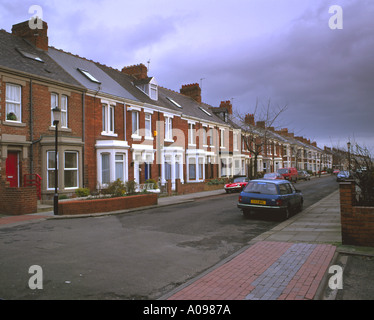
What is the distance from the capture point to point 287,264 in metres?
6.42

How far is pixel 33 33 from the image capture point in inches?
837

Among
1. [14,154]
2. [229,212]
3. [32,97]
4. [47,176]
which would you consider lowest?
[229,212]

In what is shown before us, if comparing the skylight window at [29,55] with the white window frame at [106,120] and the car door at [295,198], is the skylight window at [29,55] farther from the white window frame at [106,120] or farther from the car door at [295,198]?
the car door at [295,198]

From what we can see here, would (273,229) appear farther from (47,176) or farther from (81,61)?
Answer: (81,61)

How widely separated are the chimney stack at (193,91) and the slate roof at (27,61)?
21767 mm

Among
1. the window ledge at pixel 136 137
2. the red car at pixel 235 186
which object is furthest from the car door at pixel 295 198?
the window ledge at pixel 136 137

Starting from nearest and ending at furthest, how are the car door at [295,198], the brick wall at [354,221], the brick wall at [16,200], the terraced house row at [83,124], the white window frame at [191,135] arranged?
1. the brick wall at [354,221]
2. the car door at [295,198]
3. the brick wall at [16,200]
4. the terraced house row at [83,124]
5. the white window frame at [191,135]

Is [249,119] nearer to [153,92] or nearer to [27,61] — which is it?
[153,92]

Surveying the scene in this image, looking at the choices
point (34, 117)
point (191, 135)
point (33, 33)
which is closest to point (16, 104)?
point (34, 117)

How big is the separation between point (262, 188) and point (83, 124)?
12676 mm

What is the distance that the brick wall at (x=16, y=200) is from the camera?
1396 centimetres

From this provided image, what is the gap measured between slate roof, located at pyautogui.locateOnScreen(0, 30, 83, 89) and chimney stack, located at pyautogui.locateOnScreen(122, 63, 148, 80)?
431 inches
